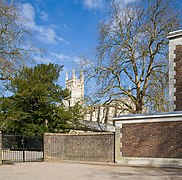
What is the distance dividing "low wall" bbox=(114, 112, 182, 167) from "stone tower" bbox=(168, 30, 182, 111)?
5.65 feet

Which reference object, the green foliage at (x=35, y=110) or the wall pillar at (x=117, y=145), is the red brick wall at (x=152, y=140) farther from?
the green foliage at (x=35, y=110)

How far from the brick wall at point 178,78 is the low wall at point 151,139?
5.58 ft

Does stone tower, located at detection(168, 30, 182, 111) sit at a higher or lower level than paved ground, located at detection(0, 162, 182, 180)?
higher

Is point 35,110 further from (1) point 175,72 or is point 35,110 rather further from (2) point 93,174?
(2) point 93,174

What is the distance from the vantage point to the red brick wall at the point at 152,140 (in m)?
12.3

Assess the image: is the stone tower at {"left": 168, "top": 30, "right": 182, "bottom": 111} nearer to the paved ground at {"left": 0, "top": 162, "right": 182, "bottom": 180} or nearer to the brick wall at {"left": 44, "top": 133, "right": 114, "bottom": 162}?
the brick wall at {"left": 44, "top": 133, "right": 114, "bottom": 162}

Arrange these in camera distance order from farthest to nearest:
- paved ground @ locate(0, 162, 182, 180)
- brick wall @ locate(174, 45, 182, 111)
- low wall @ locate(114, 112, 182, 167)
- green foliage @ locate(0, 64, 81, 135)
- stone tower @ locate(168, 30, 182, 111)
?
green foliage @ locate(0, 64, 81, 135) → stone tower @ locate(168, 30, 182, 111) → brick wall @ locate(174, 45, 182, 111) → low wall @ locate(114, 112, 182, 167) → paved ground @ locate(0, 162, 182, 180)

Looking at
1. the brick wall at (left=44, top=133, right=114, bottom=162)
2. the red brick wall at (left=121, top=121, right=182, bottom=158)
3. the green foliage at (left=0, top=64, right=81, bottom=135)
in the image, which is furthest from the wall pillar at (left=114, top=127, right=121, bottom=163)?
the green foliage at (left=0, top=64, right=81, bottom=135)

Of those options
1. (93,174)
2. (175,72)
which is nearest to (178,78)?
(175,72)

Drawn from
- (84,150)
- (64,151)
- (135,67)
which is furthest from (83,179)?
(135,67)

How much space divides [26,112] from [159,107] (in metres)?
13.5

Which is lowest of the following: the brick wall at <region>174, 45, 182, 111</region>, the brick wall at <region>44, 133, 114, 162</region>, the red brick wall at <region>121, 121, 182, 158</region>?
the brick wall at <region>44, 133, 114, 162</region>

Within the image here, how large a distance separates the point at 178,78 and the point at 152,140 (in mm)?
3873

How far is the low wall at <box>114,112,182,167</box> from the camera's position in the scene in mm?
12312
